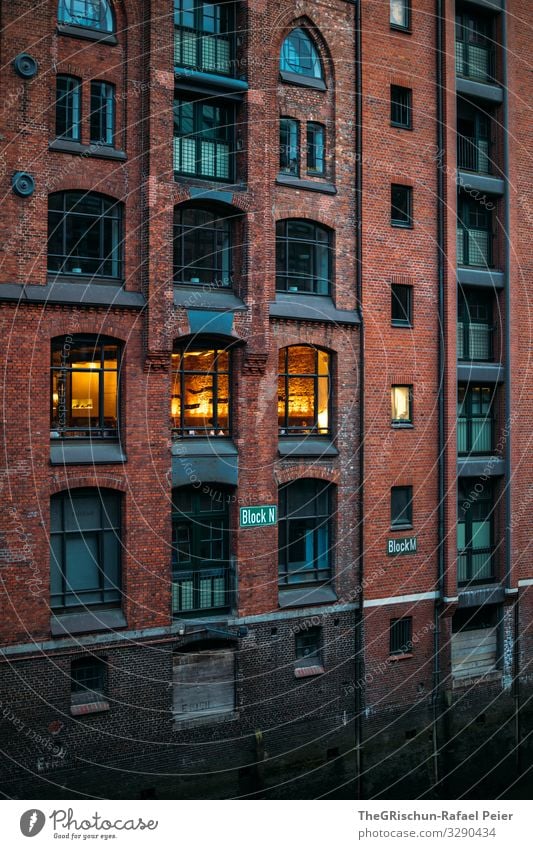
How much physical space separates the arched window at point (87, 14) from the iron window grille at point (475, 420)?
14191mm

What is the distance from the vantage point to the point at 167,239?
2122 centimetres

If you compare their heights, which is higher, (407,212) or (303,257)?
(407,212)

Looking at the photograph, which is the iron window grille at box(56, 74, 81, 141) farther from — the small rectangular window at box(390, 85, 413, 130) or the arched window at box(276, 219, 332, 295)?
the small rectangular window at box(390, 85, 413, 130)

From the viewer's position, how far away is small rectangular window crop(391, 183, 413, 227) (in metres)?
25.1

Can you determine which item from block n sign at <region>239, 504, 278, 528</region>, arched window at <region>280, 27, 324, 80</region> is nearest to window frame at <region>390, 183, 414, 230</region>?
arched window at <region>280, 27, 324, 80</region>

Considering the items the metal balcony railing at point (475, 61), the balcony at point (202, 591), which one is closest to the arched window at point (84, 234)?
the balcony at point (202, 591)

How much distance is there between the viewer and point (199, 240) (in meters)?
22.5

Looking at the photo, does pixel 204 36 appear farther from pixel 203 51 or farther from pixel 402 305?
pixel 402 305

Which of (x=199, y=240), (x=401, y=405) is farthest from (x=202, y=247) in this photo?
(x=401, y=405)

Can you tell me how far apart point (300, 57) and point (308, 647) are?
636 inches

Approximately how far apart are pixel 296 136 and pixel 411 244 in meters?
4.54

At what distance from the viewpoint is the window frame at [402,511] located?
2512 cm

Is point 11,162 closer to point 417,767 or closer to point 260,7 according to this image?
point 260,7

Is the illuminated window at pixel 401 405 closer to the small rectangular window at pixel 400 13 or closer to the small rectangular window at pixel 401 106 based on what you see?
the small rectangular window at pixel 401 106
